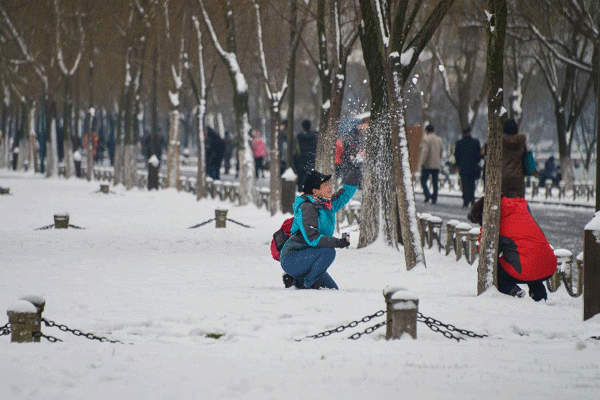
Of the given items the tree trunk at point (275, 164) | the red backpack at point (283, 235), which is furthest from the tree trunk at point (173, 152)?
the red backpack at point (283, 235)

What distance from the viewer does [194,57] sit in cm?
3547

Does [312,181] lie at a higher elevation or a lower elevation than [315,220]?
higher

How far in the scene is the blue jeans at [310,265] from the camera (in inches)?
412

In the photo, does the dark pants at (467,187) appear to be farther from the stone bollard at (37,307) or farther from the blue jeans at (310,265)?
the stone bollard at (37,307)

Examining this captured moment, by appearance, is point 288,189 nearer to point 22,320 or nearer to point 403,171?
point 403,171

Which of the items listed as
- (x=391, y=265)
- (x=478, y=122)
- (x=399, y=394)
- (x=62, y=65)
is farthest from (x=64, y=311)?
(x=478, y=122)

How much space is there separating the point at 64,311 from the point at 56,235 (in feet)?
29.0

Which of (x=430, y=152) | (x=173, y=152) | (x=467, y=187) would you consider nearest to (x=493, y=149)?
(x=467, y=187)

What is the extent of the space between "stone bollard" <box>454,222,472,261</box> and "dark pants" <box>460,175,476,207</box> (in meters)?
10.4

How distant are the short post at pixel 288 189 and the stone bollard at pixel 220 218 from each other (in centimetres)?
308

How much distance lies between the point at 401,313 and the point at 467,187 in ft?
58.8

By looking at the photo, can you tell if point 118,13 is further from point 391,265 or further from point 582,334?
point 582,334

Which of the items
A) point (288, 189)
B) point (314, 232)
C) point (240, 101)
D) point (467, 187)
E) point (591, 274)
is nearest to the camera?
point (591, 274)

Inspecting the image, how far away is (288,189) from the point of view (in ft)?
75.4
